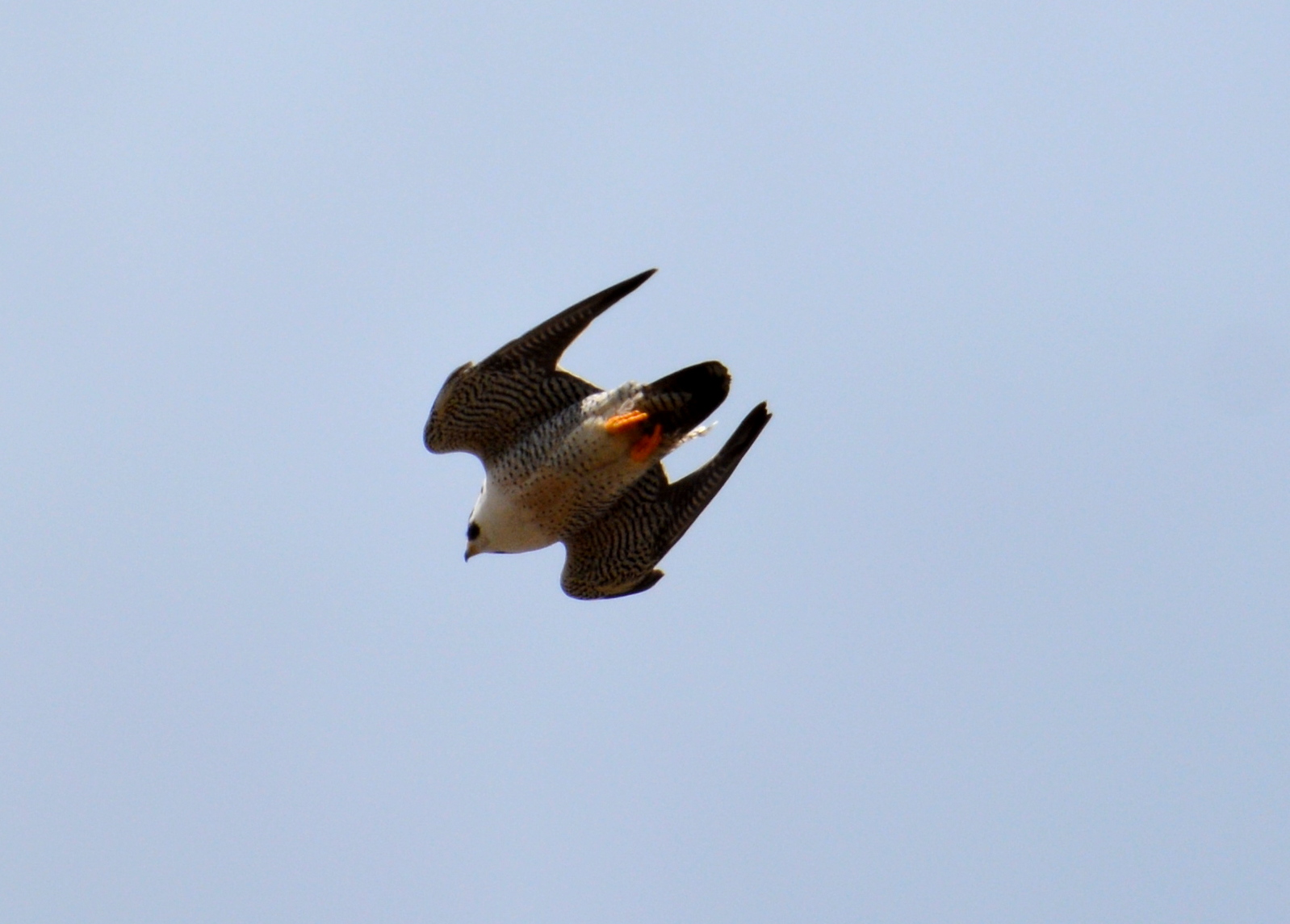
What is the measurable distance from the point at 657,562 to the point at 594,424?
1770 mm

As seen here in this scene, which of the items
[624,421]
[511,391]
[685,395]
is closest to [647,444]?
[624,421]

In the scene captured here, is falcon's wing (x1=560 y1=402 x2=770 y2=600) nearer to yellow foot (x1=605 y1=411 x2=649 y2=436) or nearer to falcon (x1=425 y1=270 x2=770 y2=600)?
falcon (x1=425 y1=270 x2=770 y2=600)

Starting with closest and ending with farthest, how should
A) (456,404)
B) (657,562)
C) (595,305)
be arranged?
(595,305) → (456,404) → (657,562)

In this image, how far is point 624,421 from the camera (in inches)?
436

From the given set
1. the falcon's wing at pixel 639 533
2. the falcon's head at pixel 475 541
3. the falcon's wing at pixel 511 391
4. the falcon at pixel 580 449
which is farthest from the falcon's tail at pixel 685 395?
the falcon's head at pixel 475 541

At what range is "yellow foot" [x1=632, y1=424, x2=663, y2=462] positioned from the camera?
11.1m

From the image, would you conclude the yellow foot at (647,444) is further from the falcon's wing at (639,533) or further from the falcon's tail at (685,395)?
the falcon's wing at (639,533)

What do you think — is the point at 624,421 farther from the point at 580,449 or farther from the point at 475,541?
the point at 475,541

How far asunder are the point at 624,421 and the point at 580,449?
0.46 meters

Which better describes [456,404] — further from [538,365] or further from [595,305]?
[595,305]

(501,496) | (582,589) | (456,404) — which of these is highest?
(456,404)

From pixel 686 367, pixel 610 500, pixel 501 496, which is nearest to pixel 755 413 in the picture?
pixel 686 367

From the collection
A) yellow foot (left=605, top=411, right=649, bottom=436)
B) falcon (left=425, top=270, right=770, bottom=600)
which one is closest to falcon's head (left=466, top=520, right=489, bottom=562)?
falcon (left=425, top=270, right=770, bottom=600)

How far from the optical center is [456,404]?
11.3 m
